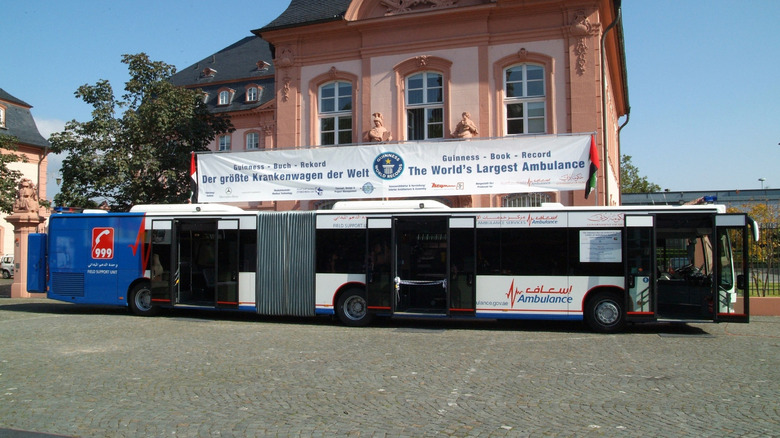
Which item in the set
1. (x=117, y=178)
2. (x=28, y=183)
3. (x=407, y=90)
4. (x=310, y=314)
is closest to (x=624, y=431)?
(x=310, y=314)

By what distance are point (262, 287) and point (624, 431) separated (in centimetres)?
1101

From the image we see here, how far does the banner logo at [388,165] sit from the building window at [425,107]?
12.1 ft

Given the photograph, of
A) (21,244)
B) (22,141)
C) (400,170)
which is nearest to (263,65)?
(22,141)

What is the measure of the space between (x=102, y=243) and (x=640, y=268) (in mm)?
13648

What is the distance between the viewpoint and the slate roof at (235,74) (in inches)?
2180

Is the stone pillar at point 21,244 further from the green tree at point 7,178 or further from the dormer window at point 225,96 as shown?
the dormer window at point 225,96

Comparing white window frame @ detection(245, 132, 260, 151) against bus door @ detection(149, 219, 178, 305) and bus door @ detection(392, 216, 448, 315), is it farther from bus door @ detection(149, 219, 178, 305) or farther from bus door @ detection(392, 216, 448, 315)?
bus door @ detection(392, 216, 448, 315)

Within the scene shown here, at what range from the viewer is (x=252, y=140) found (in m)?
54.9

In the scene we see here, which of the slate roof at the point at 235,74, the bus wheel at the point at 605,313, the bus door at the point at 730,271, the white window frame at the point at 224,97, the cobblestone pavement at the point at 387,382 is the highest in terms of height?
the slate roof at the point at 235,74

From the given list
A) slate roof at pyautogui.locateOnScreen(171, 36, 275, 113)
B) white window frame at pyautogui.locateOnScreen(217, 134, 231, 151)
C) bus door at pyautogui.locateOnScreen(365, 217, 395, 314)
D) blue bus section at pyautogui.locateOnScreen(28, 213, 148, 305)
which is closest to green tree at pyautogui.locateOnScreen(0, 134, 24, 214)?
blue bus section at pyautogui.locateOnScreen(28, 213, 148, 305)

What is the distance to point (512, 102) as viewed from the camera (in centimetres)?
2108

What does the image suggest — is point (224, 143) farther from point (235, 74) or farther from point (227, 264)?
point (227, 264)

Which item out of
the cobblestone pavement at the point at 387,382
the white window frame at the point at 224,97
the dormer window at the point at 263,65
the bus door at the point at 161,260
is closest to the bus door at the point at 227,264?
the bus door at the point at 161,260

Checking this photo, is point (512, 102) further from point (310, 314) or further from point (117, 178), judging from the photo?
point (117, 178)
